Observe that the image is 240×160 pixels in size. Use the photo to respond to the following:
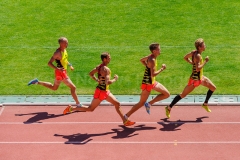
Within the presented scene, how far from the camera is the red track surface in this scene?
11.9m

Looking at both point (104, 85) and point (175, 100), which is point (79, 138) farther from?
point (175, 100)

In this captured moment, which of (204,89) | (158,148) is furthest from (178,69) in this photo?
(158,148)

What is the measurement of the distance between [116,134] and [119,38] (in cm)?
719

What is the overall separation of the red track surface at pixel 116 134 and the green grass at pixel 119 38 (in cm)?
158

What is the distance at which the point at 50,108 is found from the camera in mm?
14633

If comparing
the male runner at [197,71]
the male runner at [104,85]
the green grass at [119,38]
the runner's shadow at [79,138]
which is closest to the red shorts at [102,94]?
the male runner at [104,85]

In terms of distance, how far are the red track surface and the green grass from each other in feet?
5.18

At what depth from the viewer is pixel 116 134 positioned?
42.5 feet

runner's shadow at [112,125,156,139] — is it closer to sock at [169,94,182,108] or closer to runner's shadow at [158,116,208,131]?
runner's shadow at [158,116,208,131]

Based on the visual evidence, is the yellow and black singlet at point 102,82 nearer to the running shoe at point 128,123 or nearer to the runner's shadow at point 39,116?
the running shoe at point 128,123

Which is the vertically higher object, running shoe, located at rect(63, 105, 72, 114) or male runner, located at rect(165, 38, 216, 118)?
male runner, located at rect(165, 38, 216, 118)

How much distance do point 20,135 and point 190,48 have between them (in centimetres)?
799

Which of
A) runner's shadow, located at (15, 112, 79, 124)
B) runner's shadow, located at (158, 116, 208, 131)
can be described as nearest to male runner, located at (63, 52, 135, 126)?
runner's shadow, located at (158, 116, 208, 131)

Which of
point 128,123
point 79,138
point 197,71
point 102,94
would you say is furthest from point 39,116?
point 197,71
